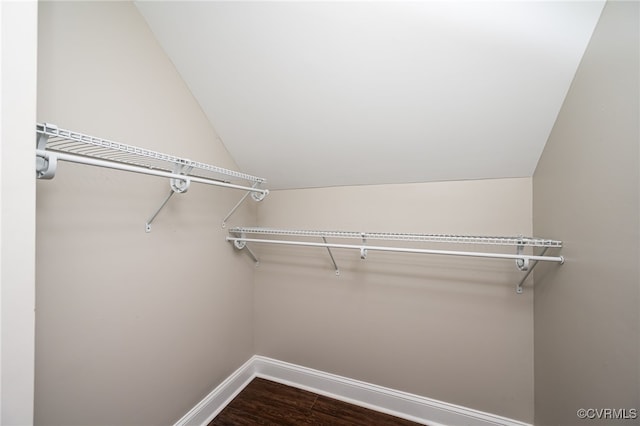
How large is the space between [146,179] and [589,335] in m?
1.86

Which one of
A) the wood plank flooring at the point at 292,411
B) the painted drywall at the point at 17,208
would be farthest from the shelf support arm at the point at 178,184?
the wood plank flooring at the point at 292,411

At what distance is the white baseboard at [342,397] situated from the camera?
52.7 inches

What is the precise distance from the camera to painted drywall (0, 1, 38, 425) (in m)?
0.47

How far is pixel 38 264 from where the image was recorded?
30.4 inches

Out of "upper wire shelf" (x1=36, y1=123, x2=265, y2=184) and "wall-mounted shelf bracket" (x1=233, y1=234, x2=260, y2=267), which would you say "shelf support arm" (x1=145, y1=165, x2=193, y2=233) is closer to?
"upper wire shelf" (x1=36, y1=123, x2=265, y2=184)

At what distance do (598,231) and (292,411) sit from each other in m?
1.76

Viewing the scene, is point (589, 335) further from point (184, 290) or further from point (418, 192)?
point (184, 290)

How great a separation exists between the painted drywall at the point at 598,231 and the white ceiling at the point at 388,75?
0.13m

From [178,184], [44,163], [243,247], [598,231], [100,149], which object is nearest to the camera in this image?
[44,163]

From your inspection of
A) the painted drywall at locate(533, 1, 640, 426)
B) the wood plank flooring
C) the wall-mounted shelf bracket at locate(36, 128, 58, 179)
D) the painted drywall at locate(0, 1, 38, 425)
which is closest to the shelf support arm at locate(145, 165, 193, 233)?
the wall-mounted shelf bracket at locate(36, 128, 58, 179)

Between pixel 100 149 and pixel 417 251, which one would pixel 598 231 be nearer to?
pixel 417 251

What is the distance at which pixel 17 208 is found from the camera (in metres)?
0.48

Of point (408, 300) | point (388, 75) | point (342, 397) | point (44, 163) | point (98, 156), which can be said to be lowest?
point (342, 397)

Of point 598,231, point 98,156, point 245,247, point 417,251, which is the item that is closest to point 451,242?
point 417,251
